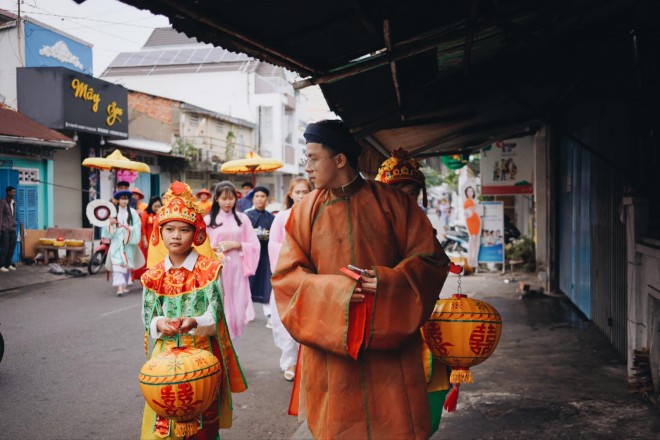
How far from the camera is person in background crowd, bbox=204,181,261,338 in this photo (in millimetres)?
6594

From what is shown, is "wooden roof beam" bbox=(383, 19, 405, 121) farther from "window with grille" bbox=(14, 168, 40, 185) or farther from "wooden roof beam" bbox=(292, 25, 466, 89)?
"window with grille" bbox=(14, 168, 40, 185)

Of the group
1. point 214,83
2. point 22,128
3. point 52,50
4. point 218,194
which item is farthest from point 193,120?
point 218,194

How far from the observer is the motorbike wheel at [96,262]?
15266 mm

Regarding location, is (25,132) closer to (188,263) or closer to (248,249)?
(248,249)

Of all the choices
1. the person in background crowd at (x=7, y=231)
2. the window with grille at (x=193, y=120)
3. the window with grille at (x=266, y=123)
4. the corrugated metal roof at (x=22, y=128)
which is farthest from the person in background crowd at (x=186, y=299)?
the window with grille at (x=266, y=123)

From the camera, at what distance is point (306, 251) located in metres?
3.22

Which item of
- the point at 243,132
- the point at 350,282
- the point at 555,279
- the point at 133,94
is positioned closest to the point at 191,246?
the point at 350,282

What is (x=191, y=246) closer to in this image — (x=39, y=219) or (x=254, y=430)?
(x=254, y=430)

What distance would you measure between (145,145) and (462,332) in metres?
21.5

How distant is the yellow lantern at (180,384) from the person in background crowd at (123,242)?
928cm

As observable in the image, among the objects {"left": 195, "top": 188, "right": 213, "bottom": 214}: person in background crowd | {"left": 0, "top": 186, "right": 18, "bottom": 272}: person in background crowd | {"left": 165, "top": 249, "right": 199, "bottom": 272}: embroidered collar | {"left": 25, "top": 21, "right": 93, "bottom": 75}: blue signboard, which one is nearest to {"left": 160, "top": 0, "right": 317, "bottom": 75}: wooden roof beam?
{"left": 165, "top": 249, "right": 199, "bottom": 272}: embroidered collar

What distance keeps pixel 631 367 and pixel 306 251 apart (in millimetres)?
3726

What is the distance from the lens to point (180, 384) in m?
3.12

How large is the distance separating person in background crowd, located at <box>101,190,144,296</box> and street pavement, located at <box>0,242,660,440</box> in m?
2.35
